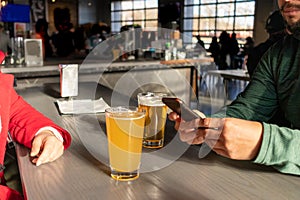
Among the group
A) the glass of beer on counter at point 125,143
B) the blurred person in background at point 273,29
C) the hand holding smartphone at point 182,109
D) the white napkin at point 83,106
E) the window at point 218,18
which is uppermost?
the window at point 218,18

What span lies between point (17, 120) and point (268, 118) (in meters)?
0.93

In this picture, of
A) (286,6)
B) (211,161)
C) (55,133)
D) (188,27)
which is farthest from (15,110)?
(188,27)

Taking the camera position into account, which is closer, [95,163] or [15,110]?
[95,163]

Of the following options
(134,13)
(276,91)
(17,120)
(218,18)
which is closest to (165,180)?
(17,120)

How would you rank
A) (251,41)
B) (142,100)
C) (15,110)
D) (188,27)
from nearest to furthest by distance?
(142,100)
(15,110)
(251,41)
(188,27)

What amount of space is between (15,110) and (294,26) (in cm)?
99

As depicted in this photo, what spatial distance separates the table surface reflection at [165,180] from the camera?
644 mm

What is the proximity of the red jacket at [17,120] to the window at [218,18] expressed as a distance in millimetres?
9808

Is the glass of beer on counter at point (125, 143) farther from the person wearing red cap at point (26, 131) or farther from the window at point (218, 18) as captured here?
the window at point (218, 18)

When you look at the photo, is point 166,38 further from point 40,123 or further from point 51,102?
point 40,123

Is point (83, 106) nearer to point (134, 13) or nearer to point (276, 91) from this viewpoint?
point (276, 91)

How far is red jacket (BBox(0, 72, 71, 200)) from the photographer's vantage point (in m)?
0.95

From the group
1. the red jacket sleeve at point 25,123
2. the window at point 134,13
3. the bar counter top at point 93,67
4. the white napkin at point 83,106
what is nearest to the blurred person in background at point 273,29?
the bar counter top at point 93,67

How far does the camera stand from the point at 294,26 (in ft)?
3.88
